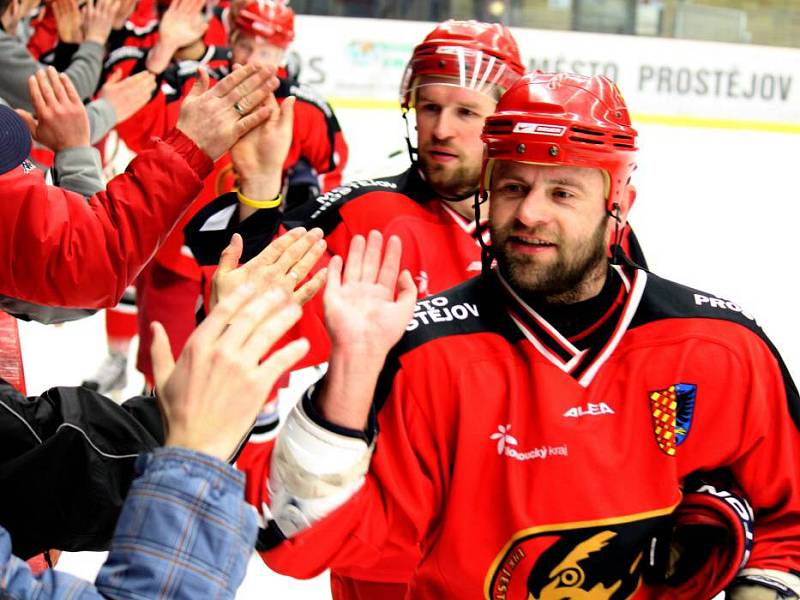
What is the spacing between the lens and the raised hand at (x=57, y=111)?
5.93 ft

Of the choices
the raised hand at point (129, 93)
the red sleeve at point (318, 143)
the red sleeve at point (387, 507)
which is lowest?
the red sleeve at point (318, 143)

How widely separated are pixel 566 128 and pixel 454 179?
73 centimetres

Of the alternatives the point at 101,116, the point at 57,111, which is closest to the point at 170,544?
the point at 57,111

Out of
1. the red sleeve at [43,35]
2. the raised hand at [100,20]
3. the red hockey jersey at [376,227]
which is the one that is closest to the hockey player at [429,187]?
the red hockey jersey at [376,227]

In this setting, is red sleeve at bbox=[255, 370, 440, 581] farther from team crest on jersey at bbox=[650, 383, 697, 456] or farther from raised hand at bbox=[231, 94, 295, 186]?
raised hand at bbox=[231, 94, 295, 186]

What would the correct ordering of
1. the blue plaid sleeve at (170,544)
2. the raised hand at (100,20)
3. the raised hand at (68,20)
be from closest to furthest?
the blue plaid sleeve at (170,544) → the raised hand at (100,20) → the raised hand at (68,20)

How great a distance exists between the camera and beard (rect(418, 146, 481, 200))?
6.93 feet

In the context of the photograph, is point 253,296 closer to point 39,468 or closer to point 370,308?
point 370,308

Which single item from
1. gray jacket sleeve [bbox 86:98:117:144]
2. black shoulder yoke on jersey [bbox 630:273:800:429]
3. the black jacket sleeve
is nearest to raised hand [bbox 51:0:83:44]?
gray jacket sleeve [bbox 86:98:117:144]

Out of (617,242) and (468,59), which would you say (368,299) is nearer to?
(617,242)

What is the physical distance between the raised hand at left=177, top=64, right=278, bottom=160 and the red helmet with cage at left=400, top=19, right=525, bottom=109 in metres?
0.43

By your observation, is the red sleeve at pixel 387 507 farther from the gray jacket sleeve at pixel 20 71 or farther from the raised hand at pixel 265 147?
the gray jacket sleeve at pixel 20 71

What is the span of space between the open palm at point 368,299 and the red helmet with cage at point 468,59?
0.90 m

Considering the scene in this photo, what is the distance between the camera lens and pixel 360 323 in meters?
1.23
